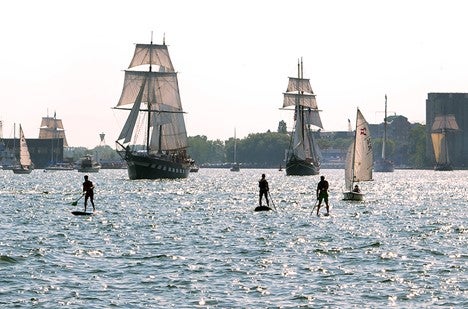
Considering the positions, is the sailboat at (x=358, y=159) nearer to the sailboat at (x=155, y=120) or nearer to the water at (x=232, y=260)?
the water at (x=232, y=260)

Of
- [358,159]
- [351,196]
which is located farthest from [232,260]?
[358,159]

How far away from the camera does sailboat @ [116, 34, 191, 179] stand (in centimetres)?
15488

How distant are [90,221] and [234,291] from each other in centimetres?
2998

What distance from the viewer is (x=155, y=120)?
163 meters

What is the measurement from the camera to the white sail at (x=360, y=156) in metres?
81.9

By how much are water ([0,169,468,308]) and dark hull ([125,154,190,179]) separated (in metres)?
85.0

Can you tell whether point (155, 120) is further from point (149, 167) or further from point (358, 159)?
point (358, 159)

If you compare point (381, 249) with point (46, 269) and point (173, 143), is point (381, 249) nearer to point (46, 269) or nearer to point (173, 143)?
point (46, 269)

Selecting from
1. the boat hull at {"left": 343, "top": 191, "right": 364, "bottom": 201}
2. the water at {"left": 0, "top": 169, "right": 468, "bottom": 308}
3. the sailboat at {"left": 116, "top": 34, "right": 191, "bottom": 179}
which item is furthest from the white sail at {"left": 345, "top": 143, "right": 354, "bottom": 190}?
the sailboat at {"left": 116, "top": 34, "right": 191, "bottom": 179}

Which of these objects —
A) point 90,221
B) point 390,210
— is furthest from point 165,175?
point 90,221

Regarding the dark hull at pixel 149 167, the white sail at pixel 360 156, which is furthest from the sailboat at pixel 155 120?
the white sail at pixel 360 156

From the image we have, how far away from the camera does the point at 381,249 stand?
4519 cm

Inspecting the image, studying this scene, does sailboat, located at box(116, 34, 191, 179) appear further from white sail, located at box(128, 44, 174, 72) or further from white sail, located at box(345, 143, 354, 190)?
white sail, located at box(345, 143, 354, 190)

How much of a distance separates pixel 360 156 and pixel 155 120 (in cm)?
8130
